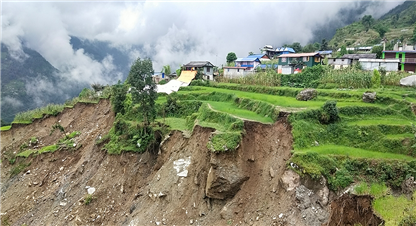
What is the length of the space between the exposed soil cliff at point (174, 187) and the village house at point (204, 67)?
73.2 feet

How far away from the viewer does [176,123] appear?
27.7 metres

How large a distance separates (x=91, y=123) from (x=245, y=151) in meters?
24.3

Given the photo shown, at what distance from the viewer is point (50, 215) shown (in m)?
24.2

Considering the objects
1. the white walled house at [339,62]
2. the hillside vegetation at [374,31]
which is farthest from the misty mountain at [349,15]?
the white walled house at [339,62]

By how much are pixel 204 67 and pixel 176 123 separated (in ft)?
73.8

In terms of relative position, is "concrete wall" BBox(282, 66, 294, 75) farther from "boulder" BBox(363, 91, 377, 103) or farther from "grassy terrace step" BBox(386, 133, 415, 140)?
"grassy terrace step" BBox(386, 133, 415, 140)

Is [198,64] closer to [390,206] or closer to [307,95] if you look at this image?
[307,95]

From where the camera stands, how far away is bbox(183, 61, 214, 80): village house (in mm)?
48272

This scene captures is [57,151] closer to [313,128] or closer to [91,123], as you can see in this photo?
[91,123]

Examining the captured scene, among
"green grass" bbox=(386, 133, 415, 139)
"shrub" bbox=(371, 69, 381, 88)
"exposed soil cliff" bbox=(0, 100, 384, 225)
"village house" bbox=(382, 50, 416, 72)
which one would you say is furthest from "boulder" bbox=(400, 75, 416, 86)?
"exposed soil cliff" bbox=(0, 100, 384, 225)

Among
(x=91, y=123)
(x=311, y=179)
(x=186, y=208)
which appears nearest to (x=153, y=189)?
(x=186, y=208)

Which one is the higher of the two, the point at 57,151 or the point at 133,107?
the point at 133,107

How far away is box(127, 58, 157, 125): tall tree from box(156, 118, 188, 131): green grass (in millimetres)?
1974

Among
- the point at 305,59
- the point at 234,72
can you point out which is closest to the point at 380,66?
the point at 305,59
